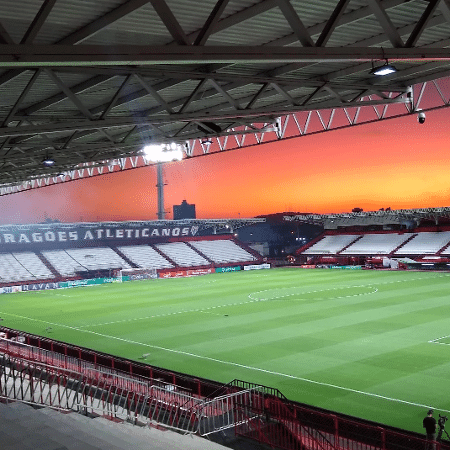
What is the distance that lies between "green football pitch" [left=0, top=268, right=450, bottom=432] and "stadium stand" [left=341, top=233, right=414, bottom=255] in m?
17.7

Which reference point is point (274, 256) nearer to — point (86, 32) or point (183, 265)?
point (183, 265)

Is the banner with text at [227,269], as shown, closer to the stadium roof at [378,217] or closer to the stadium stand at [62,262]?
the stadium roof at [378,217]

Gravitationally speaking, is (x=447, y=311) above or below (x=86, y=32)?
below

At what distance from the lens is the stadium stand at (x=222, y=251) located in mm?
75188

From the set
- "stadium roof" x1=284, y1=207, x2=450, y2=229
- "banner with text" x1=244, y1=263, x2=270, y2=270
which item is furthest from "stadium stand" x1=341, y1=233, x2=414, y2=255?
"banner with text" x1=244, y1=263, x2=270, y2=270

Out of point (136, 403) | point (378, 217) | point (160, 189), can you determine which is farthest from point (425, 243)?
point (136, 403)

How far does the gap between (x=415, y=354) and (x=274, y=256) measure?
62486 mm

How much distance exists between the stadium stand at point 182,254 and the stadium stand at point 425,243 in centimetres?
2370

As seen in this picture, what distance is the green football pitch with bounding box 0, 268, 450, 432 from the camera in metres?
18.5

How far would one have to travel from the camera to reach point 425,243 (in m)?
68.5

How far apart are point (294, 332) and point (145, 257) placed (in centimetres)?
4492

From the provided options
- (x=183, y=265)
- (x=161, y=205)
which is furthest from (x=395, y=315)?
(x=161, y=205)

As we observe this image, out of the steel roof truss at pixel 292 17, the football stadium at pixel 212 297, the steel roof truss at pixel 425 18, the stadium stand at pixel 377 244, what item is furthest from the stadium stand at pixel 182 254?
the steel roof truss at pixel 292 17

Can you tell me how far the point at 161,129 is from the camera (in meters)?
22.0
